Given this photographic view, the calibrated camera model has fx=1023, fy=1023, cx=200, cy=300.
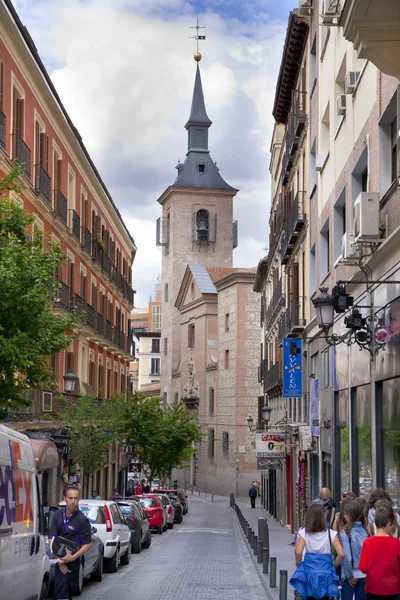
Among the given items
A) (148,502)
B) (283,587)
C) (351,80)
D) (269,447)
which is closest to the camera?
(283,587)

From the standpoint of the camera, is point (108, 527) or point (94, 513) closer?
point (108, 527)

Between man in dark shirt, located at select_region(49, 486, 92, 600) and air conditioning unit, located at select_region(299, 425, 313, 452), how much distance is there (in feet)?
56.0

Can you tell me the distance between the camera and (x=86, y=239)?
40312mm

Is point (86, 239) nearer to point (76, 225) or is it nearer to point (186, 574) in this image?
point (76, 225)

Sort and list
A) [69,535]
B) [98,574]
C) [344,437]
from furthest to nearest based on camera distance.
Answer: [344,437] < [98,574] < [69,535]

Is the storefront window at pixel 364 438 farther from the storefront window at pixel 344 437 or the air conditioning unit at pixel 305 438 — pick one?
the air conditioning unit at pixel 305 438

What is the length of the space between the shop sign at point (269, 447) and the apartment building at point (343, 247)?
60 centimetres

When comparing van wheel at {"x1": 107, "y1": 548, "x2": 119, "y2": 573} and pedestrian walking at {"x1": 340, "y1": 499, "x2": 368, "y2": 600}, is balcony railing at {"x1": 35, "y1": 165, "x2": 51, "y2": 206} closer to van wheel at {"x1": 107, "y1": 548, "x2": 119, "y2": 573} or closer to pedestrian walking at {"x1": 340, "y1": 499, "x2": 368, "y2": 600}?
van wheel at {"x1": 107, "y1": 548, "x2": 119, "y2": 573}

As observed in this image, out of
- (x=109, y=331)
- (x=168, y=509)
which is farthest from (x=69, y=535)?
(x=109, y=331)

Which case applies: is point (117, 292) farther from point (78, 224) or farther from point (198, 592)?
point (198, 592)

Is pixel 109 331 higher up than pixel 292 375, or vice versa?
pixel 109 331

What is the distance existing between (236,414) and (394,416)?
58249 mm

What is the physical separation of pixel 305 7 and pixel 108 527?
16.5 m

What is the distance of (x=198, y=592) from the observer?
16.8 m
